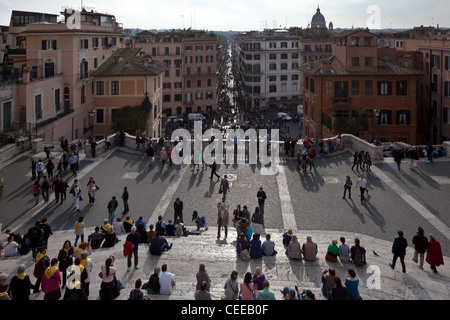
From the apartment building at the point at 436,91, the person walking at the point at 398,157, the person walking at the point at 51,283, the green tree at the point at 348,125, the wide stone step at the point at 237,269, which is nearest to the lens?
the person walking at the point at 51,283

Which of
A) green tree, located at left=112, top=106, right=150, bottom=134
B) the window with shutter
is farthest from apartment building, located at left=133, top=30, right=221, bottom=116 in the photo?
the window with shutter

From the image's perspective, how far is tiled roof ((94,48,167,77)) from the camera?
5136 centimetres

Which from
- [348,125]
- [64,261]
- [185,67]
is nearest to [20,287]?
[64,261]

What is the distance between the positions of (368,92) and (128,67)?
78.7 feet

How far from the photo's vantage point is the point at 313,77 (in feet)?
168

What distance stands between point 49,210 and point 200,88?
69524mm

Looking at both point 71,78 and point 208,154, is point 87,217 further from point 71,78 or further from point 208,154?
point 71,78

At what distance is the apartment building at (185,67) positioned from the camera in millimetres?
87188

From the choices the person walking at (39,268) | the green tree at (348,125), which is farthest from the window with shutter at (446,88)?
the person walking at (39,268)

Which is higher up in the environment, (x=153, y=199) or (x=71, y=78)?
(x=71, y=78)

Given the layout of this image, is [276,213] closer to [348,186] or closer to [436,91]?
[348,186]

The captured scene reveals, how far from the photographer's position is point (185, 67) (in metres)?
88.8

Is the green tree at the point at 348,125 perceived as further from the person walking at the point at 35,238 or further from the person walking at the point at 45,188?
the person walking at the point at 35,238
